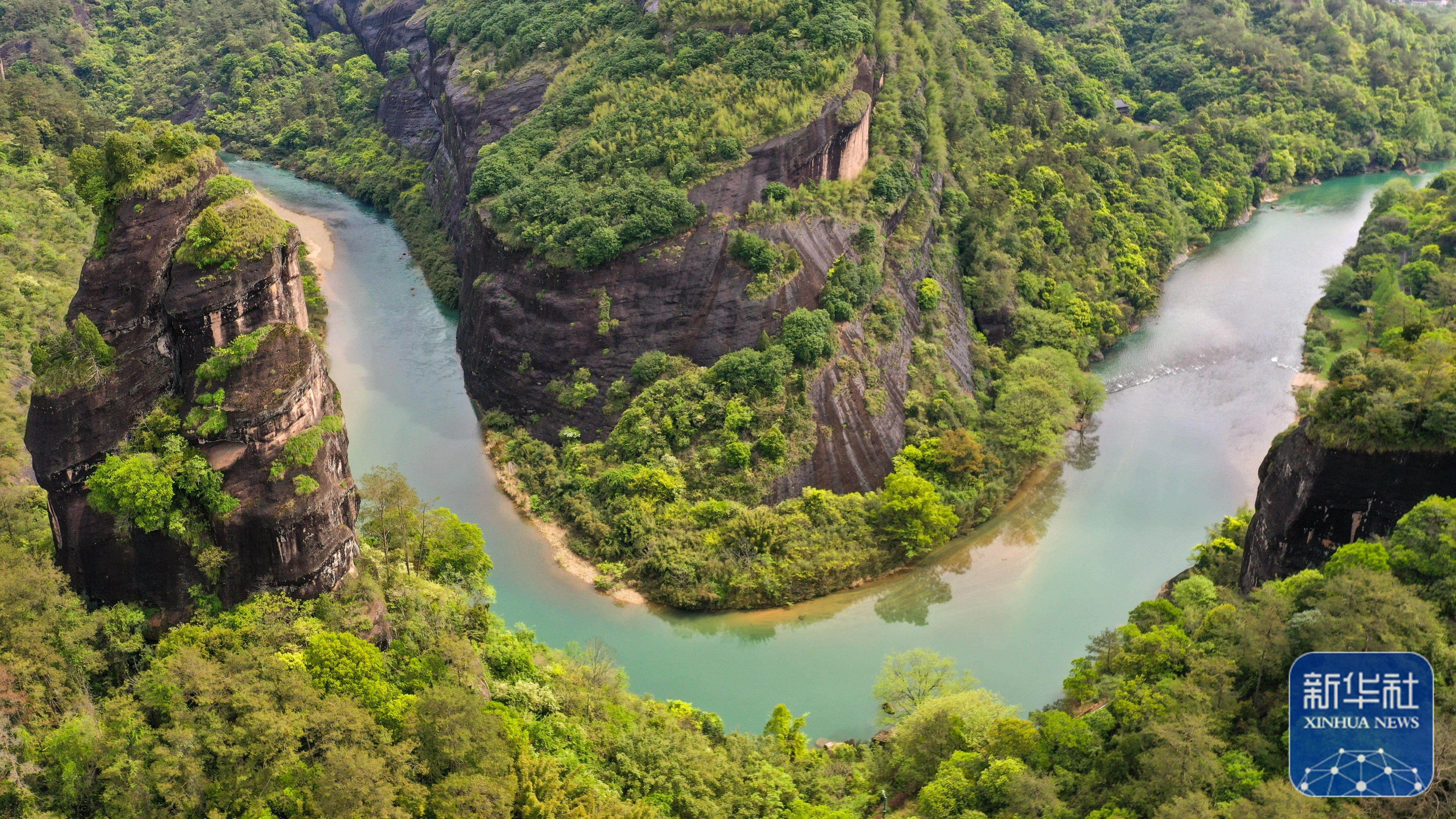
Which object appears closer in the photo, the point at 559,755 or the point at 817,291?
the point at 559,755

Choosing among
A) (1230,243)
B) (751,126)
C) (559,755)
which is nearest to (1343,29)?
(1230,243)

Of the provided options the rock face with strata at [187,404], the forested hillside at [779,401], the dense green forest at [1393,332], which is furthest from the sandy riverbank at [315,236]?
the dense green forest at [1393,332]

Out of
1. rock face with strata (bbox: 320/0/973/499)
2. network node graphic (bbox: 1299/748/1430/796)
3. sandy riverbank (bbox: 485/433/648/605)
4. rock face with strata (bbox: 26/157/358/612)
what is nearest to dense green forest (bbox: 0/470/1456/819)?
network node graphic (bbox: 1299/748/1430/796)

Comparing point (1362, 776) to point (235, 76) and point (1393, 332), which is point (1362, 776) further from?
point (235, 76)

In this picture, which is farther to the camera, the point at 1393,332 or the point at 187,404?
the point at 1393,332

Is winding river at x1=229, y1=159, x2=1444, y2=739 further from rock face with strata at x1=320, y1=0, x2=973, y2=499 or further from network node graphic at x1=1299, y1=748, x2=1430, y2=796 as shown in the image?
network node graphic at x1=1299, y1=748, x2=1430, y2=796

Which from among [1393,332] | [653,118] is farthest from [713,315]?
[1393,332]

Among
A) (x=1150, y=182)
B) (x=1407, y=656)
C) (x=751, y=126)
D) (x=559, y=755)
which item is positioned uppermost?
(x=751, y=126)

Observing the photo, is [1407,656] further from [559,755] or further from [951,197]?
[951,197]
